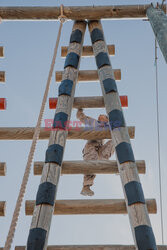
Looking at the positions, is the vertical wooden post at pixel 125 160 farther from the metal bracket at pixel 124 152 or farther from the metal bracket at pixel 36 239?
the metal bracket at pixel 36 239

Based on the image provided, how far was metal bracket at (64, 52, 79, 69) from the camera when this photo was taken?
3.63 metres

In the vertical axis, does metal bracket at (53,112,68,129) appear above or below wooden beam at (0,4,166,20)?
below

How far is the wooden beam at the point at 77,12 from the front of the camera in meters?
4.18

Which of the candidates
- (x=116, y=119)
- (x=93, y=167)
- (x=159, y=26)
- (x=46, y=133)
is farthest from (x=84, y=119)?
(x=159, y=26)

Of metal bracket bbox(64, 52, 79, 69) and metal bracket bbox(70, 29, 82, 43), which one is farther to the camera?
metal bracket bbox(70, 29, 82, 43)

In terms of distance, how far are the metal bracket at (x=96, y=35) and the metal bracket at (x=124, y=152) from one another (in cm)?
166

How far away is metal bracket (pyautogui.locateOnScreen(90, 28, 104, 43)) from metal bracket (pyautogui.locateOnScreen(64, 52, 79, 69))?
1.31ft

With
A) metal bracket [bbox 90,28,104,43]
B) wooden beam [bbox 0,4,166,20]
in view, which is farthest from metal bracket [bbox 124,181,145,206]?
wooden beam [bbox 0,4,166,20]

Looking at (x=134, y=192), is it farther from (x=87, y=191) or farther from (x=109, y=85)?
(x=109, y=85)

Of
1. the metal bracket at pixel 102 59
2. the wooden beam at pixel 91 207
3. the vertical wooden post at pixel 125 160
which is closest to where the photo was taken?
the vertical wooden post at pixel 125 160

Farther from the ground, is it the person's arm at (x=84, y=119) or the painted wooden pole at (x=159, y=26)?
the painted wooden pole at (x=159, y=26)

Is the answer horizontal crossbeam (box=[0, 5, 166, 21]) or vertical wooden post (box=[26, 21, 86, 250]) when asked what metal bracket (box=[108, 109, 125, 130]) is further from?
horizontal crossbeam (box=[0, 5, 166, 21])

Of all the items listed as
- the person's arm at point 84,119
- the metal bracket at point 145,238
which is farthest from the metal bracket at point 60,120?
the metal bracket at point 145,238

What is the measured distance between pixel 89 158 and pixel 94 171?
0.93 meters
